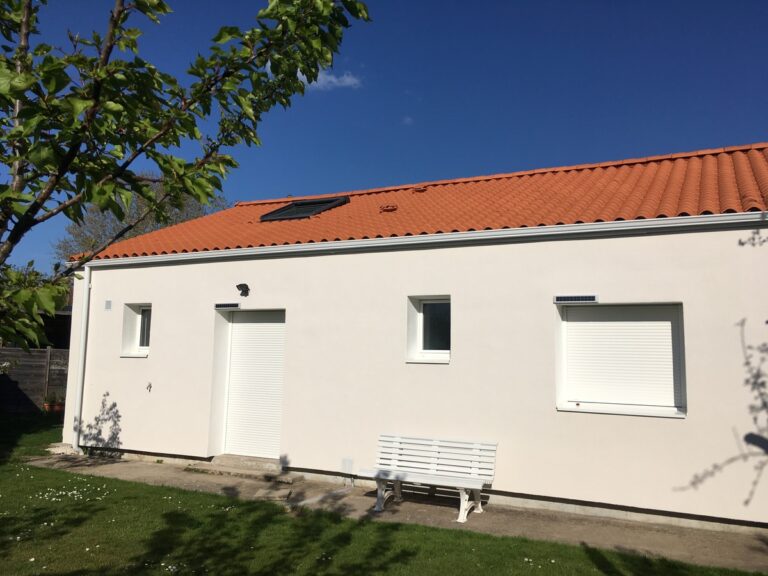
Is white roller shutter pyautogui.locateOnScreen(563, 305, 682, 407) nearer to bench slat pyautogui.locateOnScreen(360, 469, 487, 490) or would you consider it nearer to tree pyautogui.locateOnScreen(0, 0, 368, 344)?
bench slat pyautogui.locateOnScreen(360, 469, 487, 490)

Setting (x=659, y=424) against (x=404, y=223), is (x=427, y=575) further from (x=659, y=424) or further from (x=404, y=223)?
(x=404, y=223)

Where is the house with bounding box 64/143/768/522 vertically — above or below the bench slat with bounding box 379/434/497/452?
above

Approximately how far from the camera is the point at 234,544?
242 inches

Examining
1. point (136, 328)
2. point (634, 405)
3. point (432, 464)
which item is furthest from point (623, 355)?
point (136, 328)

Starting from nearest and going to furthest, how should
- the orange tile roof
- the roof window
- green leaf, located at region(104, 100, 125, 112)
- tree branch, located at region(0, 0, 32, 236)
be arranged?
green leaf, located at region(104, 100, 125, 112), tree branch, located at region(0, 0, 32, 236), the orange tile roof, the roof window

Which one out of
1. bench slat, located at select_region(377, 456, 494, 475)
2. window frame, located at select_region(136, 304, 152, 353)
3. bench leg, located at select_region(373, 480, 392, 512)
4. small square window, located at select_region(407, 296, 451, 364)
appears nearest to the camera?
bench leg, located at select_region(373, 480, 392, 512)

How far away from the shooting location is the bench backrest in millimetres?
7840

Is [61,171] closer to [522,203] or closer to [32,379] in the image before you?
[522,203]

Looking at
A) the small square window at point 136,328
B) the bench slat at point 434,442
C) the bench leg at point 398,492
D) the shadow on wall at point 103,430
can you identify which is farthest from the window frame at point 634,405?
the shadow on wall at point 103,430

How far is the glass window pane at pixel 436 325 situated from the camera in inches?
351

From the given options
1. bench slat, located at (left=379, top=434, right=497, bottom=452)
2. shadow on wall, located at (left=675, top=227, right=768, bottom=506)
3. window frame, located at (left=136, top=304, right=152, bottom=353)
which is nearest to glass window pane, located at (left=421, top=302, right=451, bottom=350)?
bench slat, located at (left=379, top=434, right=497, bottom=452)

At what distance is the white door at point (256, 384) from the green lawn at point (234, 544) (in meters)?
2.10

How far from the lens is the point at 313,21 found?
259cm

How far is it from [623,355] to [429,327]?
2672 mm
